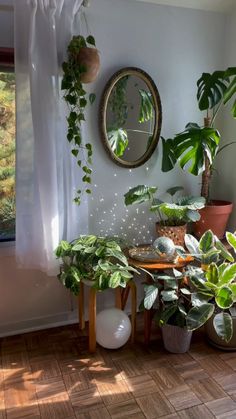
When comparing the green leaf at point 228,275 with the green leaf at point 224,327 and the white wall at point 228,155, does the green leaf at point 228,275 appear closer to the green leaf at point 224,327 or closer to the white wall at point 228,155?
the green leaf at point 224,327

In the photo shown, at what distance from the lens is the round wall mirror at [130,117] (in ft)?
7.32

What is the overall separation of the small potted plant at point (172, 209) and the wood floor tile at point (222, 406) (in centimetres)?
91

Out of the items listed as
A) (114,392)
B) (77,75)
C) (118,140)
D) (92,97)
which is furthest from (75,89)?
(114,392)

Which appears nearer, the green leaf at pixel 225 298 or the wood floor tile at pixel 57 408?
the wood floor tile at pixel 57 408

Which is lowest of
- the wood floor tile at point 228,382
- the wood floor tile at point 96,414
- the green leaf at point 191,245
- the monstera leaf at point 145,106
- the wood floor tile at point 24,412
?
the wood floor tile at point 24,412

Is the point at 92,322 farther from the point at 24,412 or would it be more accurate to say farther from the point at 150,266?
the point at 24,412

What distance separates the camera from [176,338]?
2047 millimetres

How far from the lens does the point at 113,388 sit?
1797 millimetres

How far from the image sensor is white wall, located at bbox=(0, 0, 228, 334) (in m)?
2.22

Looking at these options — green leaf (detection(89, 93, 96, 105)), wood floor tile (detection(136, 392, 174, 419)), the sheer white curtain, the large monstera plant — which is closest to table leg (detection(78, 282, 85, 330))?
the sheer white curtain

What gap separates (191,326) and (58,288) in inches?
37.8

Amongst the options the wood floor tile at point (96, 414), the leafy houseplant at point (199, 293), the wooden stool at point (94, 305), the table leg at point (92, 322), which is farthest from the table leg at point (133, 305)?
the wood floor tile at point (96, 414)

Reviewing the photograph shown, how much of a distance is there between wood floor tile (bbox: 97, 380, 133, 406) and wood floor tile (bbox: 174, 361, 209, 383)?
0.32 m

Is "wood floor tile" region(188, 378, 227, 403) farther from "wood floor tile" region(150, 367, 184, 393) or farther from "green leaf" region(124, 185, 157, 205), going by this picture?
"green leaf" region(124, 185, 157, 205)
